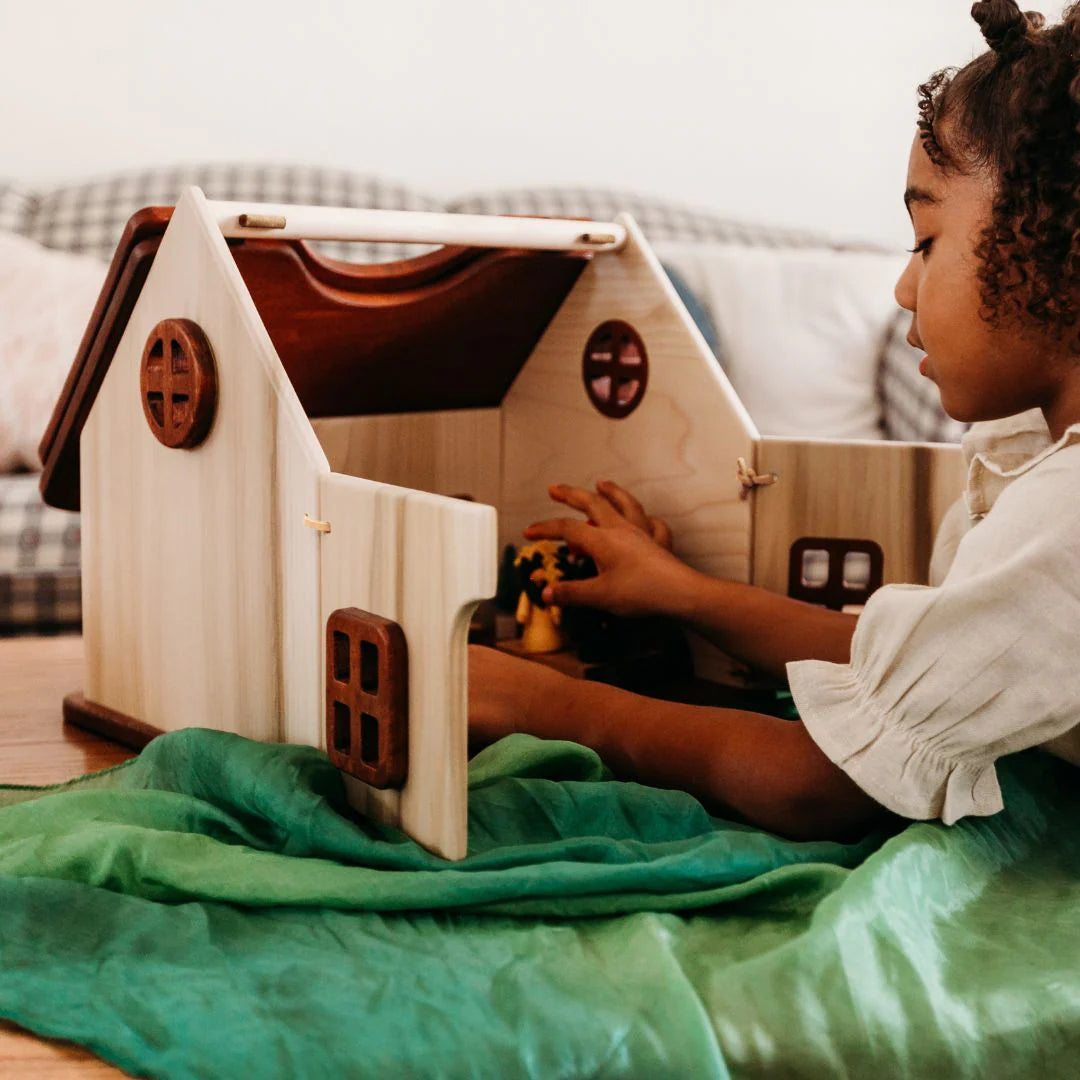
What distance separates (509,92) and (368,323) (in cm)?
168

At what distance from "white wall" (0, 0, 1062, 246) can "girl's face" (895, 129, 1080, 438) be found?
1.95 metres

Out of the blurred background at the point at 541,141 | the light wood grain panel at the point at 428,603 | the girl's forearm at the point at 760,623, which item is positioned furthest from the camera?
the blurred background at the point at 541,141

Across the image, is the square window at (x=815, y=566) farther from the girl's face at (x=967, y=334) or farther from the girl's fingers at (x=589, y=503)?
the girl's face at (x=967, y=334)

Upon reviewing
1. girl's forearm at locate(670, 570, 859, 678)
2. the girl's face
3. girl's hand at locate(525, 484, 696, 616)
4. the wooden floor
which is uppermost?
the girl's face

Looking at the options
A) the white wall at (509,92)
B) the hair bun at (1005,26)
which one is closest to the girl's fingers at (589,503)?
the hair bun at (1005,26)

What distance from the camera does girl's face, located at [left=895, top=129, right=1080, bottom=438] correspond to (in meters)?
0.81

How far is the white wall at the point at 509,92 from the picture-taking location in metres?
2.48

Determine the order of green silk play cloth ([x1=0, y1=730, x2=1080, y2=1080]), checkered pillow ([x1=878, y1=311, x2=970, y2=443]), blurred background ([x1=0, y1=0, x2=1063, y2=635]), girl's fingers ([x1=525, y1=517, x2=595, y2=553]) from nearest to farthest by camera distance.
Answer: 1. green silk play cloth ([x1=0, y1=730, x2=1080, y2=1080])
2. girl's fingers ([x1=525, y1=517, x2=595, y2=553])
3. checkered pillow ([x1=878, y1=311, x2=970, y2=443])
4. blurred background ([x1=0, y1=0, x2=1063, y2=635])

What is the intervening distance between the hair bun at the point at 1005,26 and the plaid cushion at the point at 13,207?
5.88ft

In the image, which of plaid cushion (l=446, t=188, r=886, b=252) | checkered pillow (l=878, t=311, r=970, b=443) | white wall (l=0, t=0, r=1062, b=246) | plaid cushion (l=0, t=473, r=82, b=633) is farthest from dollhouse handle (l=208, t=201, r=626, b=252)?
white wall (l=0, t=0, r=1062, b=246)

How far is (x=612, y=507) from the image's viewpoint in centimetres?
122

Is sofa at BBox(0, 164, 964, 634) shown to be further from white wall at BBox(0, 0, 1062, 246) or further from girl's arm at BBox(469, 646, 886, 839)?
girl's arm at BBox(469, 646, 886, 839)

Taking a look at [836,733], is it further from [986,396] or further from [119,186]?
[119,186]

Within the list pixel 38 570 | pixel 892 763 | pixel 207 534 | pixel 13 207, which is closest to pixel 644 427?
pixel 207 534
